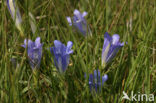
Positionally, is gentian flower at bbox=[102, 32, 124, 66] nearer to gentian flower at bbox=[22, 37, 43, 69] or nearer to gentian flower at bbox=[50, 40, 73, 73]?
gentian flower at bbox=[50, 40, 73, 73]

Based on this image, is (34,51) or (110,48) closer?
(34,51)

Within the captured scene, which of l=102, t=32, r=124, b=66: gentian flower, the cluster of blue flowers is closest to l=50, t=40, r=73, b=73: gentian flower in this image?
the cluster of blue flowers

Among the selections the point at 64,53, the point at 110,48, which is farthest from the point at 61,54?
the point at 110,48

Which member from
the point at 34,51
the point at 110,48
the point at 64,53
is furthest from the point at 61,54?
the point at 110,48

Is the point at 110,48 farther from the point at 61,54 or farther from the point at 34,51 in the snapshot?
the point at 34,51

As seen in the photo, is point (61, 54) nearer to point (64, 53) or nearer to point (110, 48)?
point (64, 53)

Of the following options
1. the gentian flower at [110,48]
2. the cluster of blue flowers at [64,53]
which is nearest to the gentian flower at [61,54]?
the cluster of blue flowers at [64,53]

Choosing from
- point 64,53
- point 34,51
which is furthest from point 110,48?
point 34,51

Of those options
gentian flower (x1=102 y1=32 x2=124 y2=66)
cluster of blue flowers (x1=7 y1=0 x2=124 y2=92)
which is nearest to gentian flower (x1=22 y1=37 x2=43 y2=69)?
cluster of blue flowers (x1=7 y1=0 x2=124 y2=92)

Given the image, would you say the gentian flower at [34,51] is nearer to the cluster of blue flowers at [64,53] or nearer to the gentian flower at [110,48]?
the cluster of blue flowers at [64,53]
